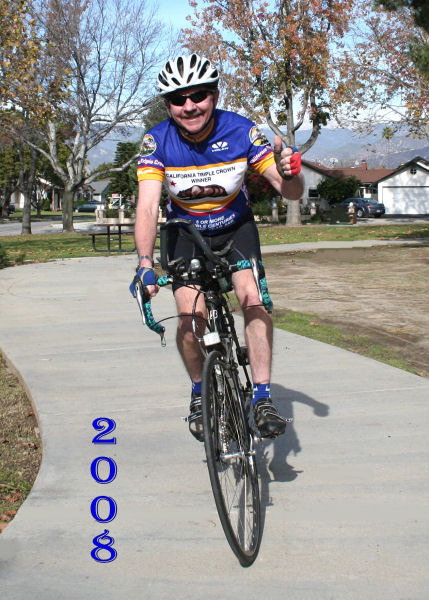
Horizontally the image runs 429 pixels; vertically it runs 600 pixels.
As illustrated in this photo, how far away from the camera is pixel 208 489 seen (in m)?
4.29

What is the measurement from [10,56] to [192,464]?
2017cm

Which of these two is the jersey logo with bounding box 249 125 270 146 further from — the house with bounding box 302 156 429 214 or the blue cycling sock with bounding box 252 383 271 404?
the house with bounding box 302 156 429 214

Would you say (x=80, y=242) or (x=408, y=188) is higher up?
(x=408, y=188)

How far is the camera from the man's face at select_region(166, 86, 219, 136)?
13.6 feet

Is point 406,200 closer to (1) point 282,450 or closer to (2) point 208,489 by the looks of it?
(1) point 282,450

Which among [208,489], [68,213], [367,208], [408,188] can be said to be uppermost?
[408,188]

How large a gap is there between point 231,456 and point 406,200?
9409cm

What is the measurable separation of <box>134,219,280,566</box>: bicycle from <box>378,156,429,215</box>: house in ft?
305

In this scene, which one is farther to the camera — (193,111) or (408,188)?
(408,188)

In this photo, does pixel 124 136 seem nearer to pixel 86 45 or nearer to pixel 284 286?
pixel 86 45

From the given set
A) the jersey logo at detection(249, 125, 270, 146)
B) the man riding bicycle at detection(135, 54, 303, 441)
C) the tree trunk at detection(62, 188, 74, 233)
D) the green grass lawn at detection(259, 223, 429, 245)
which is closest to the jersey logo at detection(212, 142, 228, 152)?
the man riding bicycle at detection(135, 54, 303, 441)

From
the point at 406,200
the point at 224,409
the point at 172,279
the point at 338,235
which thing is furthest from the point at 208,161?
the point at 406,200

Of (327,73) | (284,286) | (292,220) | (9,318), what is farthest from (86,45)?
(9,318)

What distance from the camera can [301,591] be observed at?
3.16 m
